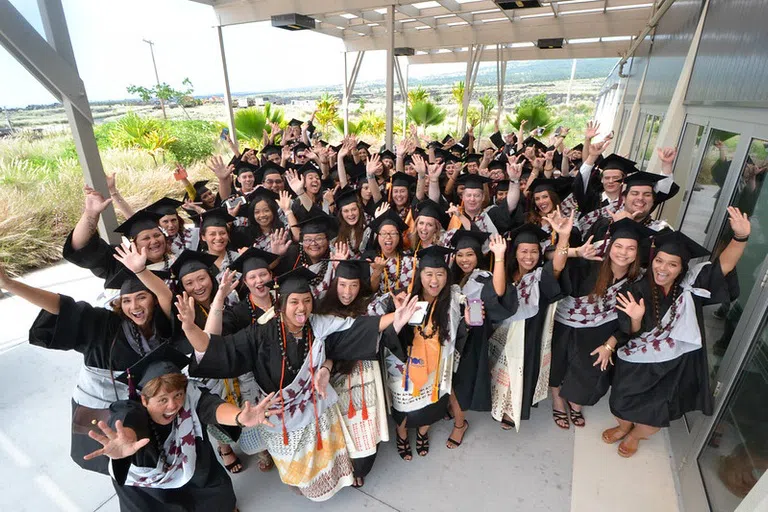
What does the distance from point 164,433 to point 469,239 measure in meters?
2.04

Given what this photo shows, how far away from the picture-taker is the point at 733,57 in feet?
9.76

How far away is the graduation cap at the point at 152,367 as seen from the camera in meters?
1.74

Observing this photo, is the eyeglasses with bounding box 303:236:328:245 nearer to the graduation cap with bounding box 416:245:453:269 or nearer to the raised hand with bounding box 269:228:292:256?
the raised hand with bounding box 269:228:292:256

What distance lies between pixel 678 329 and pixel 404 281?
5.52 feet

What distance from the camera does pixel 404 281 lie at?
111 inches

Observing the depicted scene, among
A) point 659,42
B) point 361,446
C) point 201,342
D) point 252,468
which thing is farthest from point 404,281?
point 659,42

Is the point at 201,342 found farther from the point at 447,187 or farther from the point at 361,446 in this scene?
the point at 447,187

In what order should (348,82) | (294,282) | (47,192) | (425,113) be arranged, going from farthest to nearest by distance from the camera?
(425,113), (348,82), (47,192), (294,282)

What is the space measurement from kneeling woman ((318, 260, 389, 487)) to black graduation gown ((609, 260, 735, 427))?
5.29 ft

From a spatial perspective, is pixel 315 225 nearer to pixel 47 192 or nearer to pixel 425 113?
pixel 47 192

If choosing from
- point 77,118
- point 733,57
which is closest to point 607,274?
point 733,57

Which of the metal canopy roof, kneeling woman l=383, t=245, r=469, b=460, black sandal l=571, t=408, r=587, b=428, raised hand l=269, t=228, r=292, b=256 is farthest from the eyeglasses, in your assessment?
the metal canopy roof

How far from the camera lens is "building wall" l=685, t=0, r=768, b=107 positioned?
2.48m

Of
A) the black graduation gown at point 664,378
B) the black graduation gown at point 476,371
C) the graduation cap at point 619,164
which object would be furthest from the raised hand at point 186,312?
the graduation cap at point 619,164
